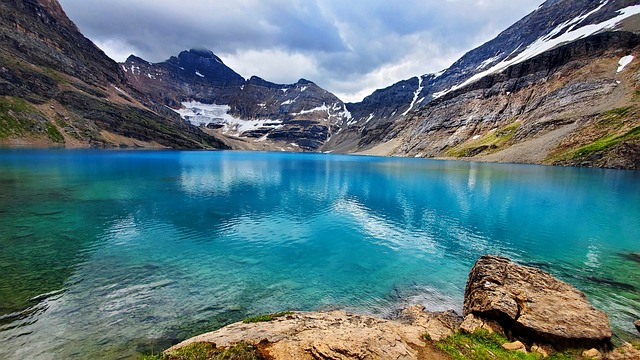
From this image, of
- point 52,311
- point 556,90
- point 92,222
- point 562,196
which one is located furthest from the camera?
point 556,90

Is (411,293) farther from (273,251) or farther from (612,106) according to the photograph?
(612,106)

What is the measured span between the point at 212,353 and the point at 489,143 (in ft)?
584

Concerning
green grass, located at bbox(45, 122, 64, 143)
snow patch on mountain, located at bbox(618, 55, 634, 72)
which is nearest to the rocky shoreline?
snow patch on mountain, located at bbox(618, 55, 634, 72)

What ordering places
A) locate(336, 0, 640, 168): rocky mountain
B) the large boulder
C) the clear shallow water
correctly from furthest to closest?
locate(336, 0, 640, 168): rocky mountain, the clear shallow water, the large boulder

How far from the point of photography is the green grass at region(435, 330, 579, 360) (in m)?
10.5

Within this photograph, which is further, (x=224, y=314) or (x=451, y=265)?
(x=451, y=265)

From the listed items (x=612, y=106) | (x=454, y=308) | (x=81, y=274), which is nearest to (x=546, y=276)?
(x=454, y=308)

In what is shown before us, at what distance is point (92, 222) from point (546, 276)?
37983 millimetres

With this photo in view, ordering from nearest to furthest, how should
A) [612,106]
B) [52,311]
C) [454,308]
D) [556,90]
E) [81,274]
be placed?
[52,311] → [454,308] → [81,274] → [612,106] → [556,90]

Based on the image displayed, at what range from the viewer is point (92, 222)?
29.7 meters

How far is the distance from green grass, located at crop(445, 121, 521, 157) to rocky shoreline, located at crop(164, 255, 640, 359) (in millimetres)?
157281

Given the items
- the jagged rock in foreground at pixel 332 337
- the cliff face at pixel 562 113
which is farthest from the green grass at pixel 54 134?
the cliff face at pixel 562 113

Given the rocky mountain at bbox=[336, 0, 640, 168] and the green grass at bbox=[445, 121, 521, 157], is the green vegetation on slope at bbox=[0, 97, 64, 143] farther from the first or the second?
the green grass at bbox=[445, 121, 521, 157]

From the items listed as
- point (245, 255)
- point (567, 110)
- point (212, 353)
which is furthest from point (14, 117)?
point (567, 110)
